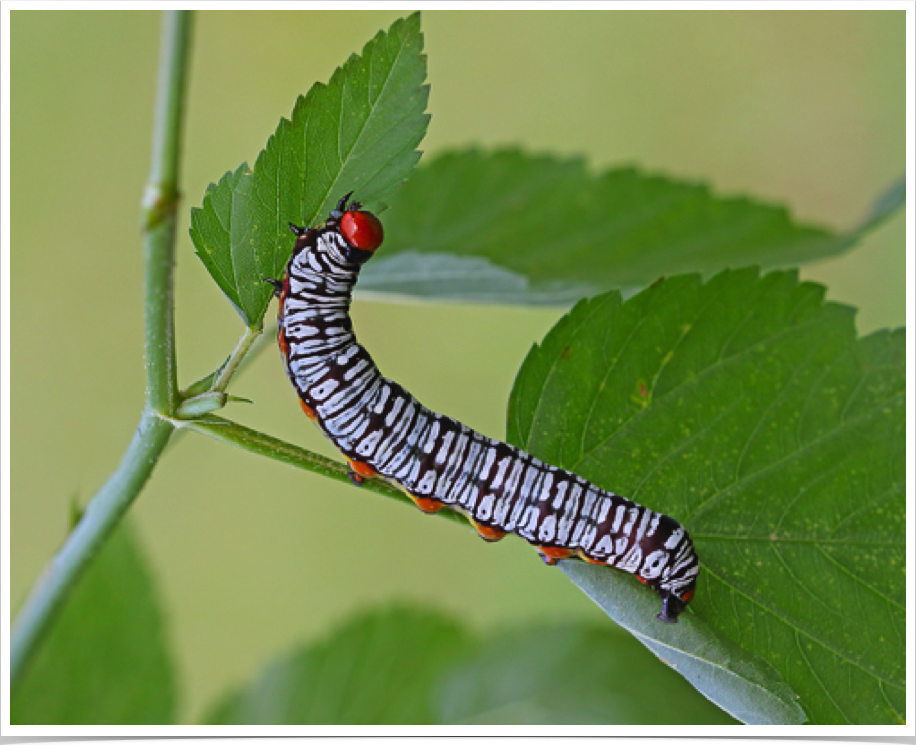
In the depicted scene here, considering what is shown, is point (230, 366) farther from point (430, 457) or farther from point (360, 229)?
point (430, 457)

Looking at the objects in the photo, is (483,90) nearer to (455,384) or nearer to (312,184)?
(455,384)

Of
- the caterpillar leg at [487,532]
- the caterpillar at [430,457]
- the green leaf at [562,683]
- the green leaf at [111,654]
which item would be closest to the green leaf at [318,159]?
the caterpillar at [430,457]

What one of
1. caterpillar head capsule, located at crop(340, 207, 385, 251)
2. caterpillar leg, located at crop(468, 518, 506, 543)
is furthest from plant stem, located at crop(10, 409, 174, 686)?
caterpillar leg, located at crop(468, 518, 506, 543)

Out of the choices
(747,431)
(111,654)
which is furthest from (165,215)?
(111,654)

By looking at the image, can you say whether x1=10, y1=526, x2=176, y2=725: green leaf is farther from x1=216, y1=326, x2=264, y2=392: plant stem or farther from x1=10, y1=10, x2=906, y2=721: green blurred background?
x1=10, y1=10, x2=906, y2=721: green blurred background

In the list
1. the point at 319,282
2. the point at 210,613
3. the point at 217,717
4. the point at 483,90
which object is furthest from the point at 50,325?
the point at 319,282

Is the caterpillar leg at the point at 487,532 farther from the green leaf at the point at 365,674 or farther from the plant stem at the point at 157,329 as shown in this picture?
the green leaf at the point at 365,674
